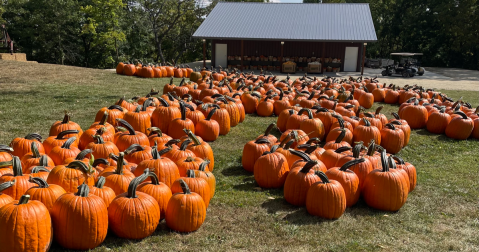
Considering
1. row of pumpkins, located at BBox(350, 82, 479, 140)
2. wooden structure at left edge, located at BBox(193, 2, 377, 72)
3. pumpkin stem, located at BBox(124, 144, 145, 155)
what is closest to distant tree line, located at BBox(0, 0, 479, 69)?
wooden structure at left edge, located at BBox(193, 2, 377, 72)

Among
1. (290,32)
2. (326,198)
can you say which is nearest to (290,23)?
(290,32)

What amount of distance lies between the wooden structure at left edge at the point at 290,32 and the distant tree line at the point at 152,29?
292 inches

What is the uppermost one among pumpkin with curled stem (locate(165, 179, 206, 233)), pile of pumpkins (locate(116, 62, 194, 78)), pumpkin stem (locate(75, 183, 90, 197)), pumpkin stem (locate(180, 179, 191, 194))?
pile of pumpkins (locate(116, 62, 194, 78))

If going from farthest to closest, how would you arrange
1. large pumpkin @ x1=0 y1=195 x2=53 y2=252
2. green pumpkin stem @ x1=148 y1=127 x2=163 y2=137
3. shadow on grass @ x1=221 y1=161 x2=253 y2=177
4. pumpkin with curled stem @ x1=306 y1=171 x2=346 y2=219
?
1. shadow on grass @ x1=221 y1=161 x2=253 y2=177
2. green pumpkin stem @ x1=148 y1=127 x2=163 y2=137
3. pumpkin with curled stem @ x1=306 y1=171 x2=346 y2=219
4. large pumpkin @ x1=0 y1=195 x2=53 y2=252

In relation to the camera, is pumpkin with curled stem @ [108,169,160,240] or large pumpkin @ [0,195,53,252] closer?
large pumpkin @ [0,195,53,252]

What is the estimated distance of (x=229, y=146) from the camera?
785 cm

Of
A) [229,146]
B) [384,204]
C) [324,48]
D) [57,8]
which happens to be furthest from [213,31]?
[384,204]

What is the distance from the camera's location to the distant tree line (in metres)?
31.3

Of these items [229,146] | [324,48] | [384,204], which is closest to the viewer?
[384,204]

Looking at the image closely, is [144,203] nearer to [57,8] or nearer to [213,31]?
[213,31]

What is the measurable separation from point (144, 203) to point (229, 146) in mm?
3989

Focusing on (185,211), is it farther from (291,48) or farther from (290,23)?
(290,23)

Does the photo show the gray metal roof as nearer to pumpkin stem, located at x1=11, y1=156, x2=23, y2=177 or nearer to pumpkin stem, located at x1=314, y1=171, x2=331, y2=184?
pumpkin stem, located at x1=314, y1=171, x2=331, y2=184

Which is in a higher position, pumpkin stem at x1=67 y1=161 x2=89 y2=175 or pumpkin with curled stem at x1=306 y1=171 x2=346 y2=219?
pumpkin stem at x1=67 y1=161 x2=89 y2=175
